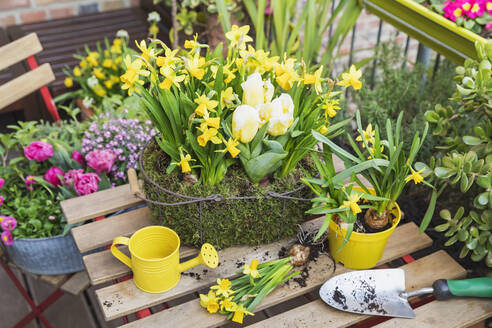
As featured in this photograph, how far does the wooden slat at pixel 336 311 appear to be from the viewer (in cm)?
104

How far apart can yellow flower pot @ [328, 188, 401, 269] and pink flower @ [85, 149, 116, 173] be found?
2.65 feet

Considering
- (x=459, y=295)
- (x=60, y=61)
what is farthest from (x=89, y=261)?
(x=60, y=61)

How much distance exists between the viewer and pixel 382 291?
1075 millimetres

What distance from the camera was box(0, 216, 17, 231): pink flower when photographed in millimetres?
1475

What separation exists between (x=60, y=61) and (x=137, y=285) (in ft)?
5.56

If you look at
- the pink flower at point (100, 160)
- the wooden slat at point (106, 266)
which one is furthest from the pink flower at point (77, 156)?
the wooden slat at point (106, 266)

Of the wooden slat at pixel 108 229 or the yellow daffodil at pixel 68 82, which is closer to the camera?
the wooden slat at pixel 108 229

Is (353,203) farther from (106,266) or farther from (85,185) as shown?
(85,185)

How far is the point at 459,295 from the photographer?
1.08 m

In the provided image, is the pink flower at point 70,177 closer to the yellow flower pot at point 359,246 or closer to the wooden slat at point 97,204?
the wooden slat at point 97,204

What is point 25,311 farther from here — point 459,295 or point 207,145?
point 459,295

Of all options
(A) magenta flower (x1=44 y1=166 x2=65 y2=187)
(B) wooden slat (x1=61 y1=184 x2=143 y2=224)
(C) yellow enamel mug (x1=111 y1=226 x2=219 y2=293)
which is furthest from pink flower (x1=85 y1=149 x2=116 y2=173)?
(C) yellow enamel mug (x1=111 y1=226 x2=219 y2=293)

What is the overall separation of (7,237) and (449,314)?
1.26m

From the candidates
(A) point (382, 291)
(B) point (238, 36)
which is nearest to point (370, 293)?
(A) point (382, 291)
